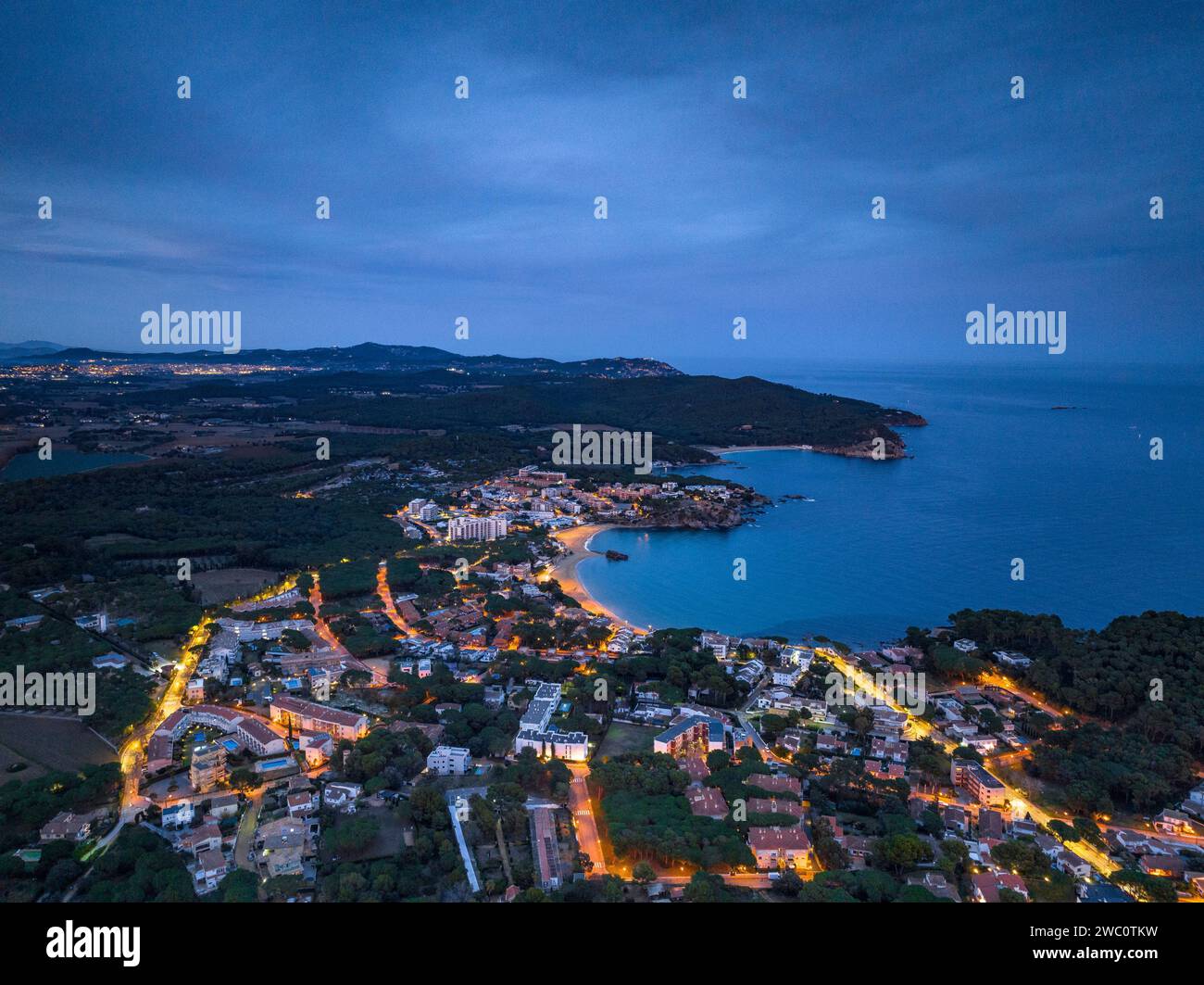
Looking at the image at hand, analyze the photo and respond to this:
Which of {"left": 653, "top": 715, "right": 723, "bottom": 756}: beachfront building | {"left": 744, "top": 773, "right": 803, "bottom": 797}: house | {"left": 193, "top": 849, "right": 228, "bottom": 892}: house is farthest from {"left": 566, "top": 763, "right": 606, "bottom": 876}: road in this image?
{"left": 193, "top": 849, "right": 228, "bottom": 892}: house

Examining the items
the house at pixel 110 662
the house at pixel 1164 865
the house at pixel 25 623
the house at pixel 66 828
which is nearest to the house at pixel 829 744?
the house at pixel 1164 865

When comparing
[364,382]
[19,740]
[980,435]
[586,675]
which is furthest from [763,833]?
[364,382]

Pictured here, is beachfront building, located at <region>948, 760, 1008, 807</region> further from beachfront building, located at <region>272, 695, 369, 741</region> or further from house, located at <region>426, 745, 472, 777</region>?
beachfront building, located at <region>272, 695, 369, 741</region>

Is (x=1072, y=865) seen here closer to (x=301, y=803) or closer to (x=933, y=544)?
(x=301, y=803)

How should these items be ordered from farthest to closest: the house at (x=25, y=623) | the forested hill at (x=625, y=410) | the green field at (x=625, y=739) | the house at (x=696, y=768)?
1. the forested hill at (x=625, y=410)
2. the house at (x=25, y=623)
3. the green field at (x=625, y=739)
4. the house at (x=696, y=768)

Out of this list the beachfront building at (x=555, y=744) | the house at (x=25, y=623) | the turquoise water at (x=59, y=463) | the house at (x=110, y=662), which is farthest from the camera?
the turquoise water at (x=59, y=463)

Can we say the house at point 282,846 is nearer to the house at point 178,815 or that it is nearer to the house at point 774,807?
the house at point 178,815

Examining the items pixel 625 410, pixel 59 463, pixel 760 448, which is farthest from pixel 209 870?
pixel 625 410
